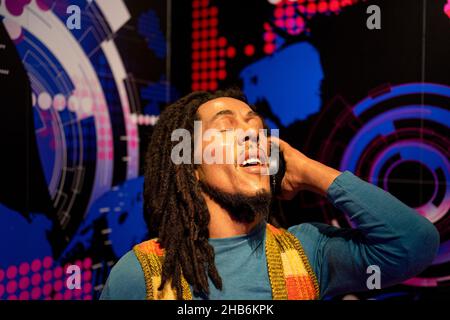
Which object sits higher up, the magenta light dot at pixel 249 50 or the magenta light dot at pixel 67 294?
the magenta light dot at pixel 249 50

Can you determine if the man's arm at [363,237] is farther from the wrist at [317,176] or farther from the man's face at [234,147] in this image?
the man's face at [234,147]

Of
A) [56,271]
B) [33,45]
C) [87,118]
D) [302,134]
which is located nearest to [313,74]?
[302,134]

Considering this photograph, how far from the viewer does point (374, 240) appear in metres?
1.36

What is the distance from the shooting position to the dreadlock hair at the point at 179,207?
1393mm

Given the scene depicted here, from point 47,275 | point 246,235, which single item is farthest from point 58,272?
point 246,235

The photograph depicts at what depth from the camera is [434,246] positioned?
53.4 inches

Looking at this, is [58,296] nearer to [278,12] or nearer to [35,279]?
[35,279]

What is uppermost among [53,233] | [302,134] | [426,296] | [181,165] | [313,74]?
[313,74]

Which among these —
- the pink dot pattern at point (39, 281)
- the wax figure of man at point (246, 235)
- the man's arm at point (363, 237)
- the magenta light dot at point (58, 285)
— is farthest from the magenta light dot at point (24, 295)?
the man's arm at point (363, 237)

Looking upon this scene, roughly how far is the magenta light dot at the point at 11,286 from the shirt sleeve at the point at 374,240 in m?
1.21

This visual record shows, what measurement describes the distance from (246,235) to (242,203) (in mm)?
108
